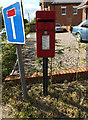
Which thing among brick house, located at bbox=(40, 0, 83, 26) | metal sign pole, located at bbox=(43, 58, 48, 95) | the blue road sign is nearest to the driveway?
metal sign pole, located at bbox=(43, 58, 48, 95)

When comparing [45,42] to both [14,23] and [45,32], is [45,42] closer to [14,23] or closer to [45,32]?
[45,32]

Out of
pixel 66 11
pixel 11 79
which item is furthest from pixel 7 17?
pixel 66 11

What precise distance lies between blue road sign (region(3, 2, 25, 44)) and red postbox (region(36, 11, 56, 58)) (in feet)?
1.08

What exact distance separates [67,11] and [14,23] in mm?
20379

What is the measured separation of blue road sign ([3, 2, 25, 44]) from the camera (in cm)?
178

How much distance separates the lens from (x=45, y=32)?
2.09m

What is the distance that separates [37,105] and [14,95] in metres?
0.57

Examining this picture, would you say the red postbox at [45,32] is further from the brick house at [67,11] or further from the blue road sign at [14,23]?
the brick house at [67,11]

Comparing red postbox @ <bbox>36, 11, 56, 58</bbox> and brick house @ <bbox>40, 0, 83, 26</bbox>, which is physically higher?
brick house @ <bbox>40, 0, 83, 26</bbox>

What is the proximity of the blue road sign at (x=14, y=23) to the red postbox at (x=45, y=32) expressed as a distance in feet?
1.08

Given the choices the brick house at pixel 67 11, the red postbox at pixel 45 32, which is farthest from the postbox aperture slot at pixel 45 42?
the brick house at pixel 67 11

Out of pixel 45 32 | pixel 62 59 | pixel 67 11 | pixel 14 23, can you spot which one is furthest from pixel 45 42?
pixel 67 11

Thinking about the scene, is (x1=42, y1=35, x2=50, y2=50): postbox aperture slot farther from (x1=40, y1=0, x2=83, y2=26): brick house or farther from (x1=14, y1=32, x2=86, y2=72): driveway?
(x1=40, y1=0, x2=83, y2=26): brick house

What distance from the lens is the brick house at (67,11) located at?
20.2m
